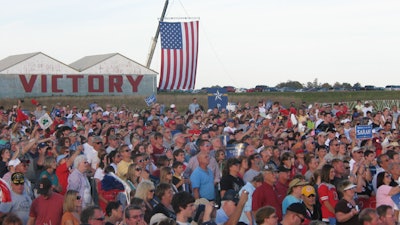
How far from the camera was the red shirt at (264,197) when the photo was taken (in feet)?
31.7

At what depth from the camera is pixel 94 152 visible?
45.3 ft

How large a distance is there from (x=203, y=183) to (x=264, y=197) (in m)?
1.76

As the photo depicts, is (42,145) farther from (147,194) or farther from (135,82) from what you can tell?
(135,82)

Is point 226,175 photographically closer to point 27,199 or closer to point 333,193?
point 333,193

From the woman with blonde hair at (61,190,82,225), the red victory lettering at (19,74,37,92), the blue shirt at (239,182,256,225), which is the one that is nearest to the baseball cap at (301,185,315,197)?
the blue shirt at (239,182,256,225)

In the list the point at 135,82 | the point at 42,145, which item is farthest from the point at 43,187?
the point at 135,82

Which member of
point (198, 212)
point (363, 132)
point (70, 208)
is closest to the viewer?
point (198, 212)

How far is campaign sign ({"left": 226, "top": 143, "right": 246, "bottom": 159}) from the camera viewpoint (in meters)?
14.5

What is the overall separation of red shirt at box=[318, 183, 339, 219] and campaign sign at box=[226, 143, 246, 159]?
158 inches

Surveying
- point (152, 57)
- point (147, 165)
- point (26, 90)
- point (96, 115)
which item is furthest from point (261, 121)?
point (152, 57)

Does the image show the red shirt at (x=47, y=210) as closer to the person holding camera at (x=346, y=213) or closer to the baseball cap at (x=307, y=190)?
the baseball cap at (x=307, y=190)

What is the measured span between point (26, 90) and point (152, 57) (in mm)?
12266

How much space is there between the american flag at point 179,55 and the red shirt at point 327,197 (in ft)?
72.6

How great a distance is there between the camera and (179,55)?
33062 millimetres
